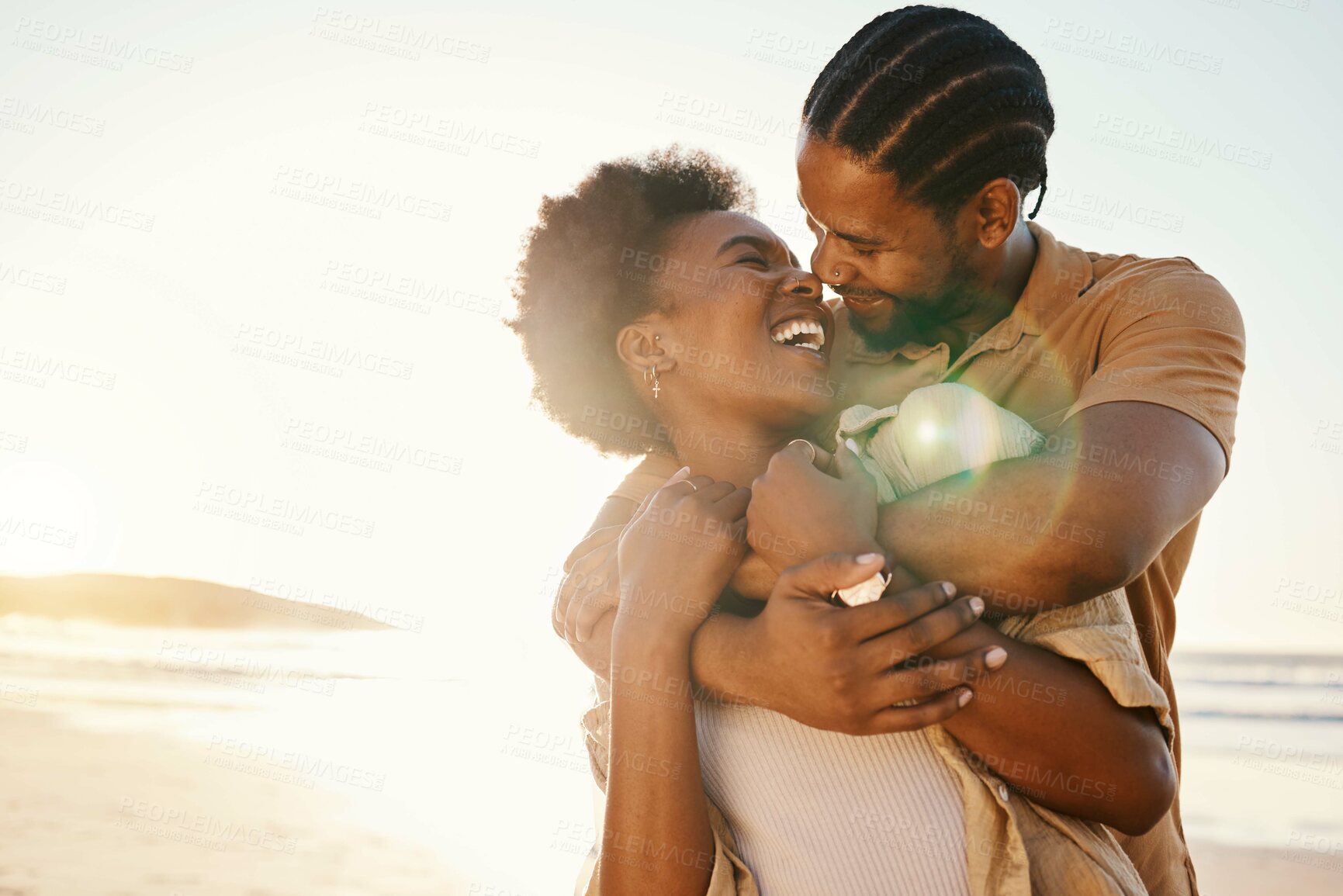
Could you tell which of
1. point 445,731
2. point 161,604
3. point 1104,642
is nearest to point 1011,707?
point 1104,642

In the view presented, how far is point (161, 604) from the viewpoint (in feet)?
64.0

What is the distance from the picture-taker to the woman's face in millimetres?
2668

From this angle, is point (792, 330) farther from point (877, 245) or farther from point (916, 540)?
point (916, 540)

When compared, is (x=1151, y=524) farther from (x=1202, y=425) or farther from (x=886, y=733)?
(x=886, y=733)

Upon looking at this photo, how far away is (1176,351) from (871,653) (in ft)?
2.81

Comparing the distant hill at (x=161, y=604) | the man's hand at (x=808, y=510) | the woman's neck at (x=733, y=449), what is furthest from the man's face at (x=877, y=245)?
the distant hill at (x=161, y=604)

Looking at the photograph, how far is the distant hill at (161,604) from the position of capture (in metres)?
17.3

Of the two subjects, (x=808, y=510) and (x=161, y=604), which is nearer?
(x=808, y=510)

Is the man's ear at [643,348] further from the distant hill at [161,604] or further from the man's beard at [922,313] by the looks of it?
the distant hill at [161,604]

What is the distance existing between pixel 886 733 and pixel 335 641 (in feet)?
47.9

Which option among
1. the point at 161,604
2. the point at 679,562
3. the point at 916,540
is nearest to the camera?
the point at 916,540

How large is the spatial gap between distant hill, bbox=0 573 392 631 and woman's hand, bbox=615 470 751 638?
16087 mm

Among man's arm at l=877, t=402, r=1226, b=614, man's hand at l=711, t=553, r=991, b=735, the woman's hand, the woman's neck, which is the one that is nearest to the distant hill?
the woman's neck

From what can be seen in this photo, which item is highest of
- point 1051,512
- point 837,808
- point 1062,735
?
point 1051,512
